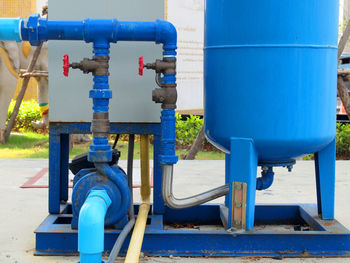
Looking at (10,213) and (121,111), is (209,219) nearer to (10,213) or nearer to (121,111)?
(121,111)

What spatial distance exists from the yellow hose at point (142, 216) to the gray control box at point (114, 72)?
196 millimetres

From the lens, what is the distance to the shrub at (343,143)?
782 centimetres

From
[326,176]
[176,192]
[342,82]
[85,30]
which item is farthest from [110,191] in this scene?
[342,82]

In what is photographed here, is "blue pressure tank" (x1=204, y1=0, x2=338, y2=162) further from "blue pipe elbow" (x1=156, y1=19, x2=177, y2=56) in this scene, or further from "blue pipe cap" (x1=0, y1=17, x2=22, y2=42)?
Result: "blue pipe cap" (x1=0, y1=17, x2=22, y2=42)

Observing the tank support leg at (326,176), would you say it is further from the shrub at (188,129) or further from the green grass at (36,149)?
the shrub at (188,129)

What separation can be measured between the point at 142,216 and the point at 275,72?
103 centimetres

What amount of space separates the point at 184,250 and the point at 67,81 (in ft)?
3.76

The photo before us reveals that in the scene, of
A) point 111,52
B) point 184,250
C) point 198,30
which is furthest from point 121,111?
point 198,30

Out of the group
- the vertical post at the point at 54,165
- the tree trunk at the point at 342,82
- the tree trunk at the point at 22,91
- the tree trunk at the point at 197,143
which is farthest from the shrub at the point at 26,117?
the vertical post at the point at 54,165

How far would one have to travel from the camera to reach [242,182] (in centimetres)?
286

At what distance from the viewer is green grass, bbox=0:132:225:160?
7893mm

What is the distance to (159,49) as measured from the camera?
10.1 feet

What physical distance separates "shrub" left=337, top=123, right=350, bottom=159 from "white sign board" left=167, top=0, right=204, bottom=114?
7.13 ft

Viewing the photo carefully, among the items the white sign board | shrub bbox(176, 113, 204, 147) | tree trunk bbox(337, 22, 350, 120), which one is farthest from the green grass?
tree trunk bbox(337, 22, 350, 120)
